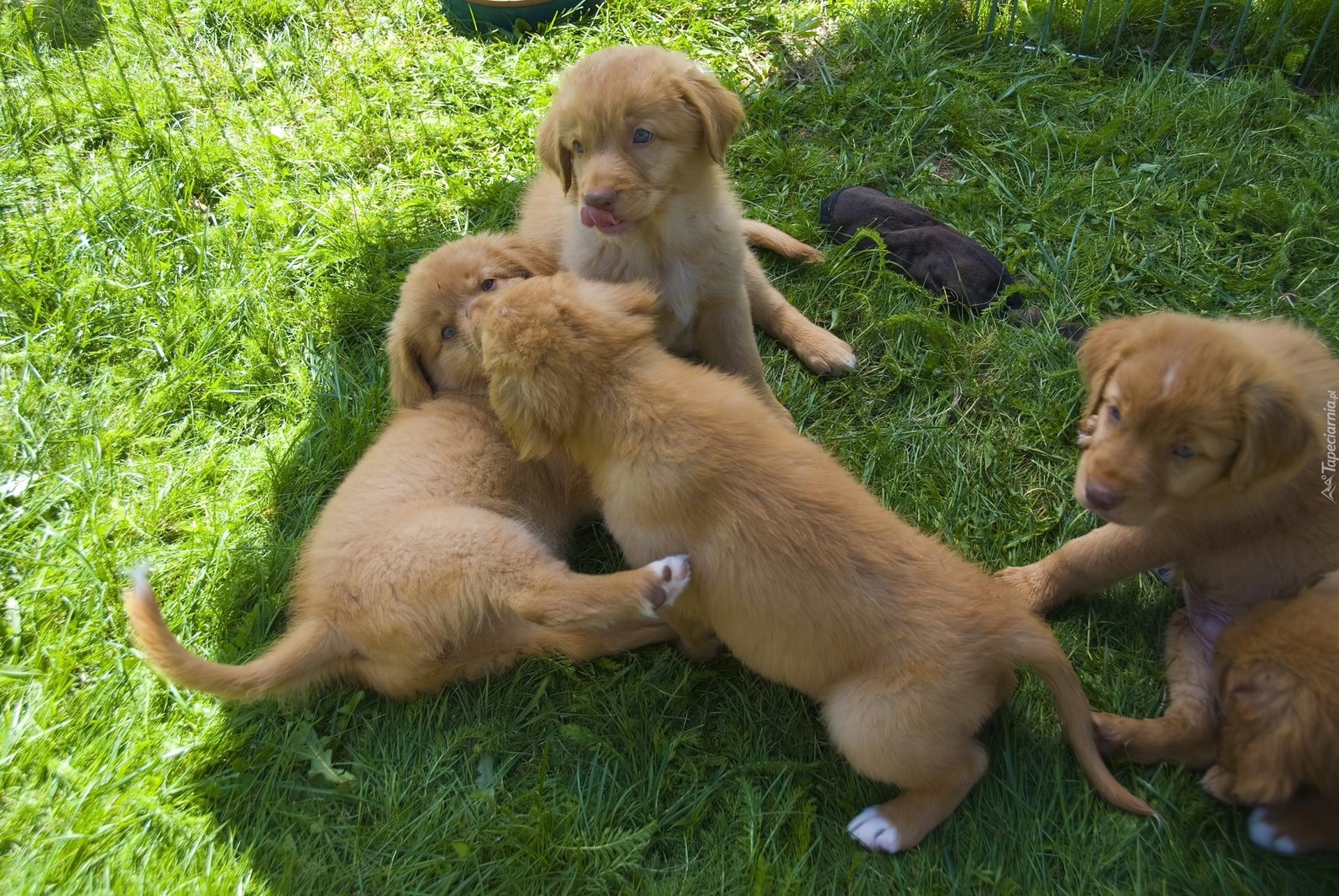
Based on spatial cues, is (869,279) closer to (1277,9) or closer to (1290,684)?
(1290,684)

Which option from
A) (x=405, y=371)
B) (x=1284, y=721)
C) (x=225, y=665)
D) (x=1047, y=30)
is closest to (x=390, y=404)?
(x=405, y=371)

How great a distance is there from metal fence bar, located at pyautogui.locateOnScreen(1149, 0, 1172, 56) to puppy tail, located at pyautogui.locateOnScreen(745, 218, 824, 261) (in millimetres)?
2687

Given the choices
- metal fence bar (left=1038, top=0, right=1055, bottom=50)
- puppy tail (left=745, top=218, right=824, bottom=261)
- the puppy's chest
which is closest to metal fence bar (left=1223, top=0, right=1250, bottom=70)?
metal fence bar (left=1038, top=0, right=1055, bottom=50)

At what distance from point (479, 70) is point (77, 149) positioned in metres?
2.34

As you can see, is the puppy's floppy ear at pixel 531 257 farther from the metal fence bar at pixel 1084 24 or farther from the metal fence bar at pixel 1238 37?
the metal fence bar at pixel 1238 37

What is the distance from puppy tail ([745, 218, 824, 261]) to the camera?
4.22 m

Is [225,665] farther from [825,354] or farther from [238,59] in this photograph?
[238,59]

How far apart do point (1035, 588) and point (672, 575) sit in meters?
1.37

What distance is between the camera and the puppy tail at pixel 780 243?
4219mm

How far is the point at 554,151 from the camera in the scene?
3.41m

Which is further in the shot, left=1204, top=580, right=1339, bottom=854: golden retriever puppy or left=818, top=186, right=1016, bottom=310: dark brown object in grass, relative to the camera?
left=818, top=186, right=1016, bottom=310: dark brown object in grass

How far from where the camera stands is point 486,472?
3.13 m

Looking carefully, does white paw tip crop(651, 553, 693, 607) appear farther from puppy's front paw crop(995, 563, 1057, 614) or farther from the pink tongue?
the pink tongue

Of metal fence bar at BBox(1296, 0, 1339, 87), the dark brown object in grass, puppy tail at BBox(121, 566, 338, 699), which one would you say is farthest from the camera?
metal fence bar at BBox(1296, 0, 1339, 87)
